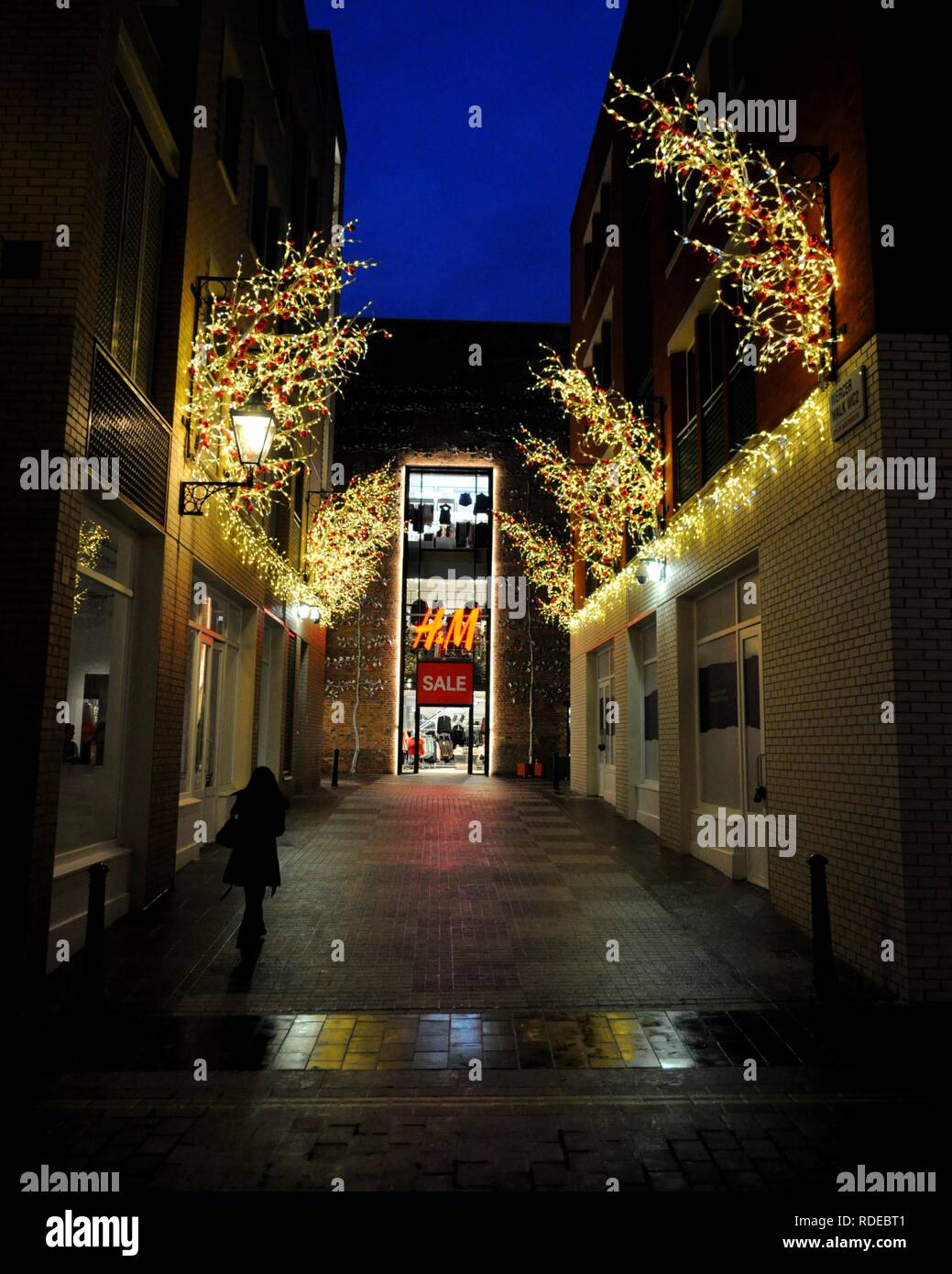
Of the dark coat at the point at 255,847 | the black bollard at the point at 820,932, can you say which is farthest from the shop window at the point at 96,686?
the black bollard at the point at 820,932

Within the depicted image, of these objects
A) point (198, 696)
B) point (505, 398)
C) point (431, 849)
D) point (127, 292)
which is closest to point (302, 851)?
point (431, 849)

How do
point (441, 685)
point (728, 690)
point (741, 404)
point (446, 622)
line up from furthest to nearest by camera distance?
1. point (446, 622)
2. point (441, 685)
3. point (728, 690)
4. point (741, 404)

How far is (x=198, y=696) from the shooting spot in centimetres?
1138

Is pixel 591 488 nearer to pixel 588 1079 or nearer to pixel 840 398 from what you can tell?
pixel 840 398

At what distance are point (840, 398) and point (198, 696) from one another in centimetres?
850

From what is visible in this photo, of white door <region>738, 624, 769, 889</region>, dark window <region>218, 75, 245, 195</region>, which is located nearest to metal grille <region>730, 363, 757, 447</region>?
white door <region>738, 624, 769, 889</region>

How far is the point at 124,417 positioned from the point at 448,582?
21948 mm

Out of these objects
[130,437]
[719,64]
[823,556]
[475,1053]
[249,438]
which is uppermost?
[719,64]

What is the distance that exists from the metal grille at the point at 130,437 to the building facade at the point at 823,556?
19.3 feet

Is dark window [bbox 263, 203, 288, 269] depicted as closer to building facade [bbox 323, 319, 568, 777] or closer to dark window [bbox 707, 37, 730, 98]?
dark window [bbox 707, 37, 730, 98]

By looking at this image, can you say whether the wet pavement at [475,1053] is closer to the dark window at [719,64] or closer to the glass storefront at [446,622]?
the dark window at [719,64]

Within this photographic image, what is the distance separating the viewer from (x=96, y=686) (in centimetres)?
788

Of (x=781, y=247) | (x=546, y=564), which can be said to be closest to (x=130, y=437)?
(x=781, y=247)

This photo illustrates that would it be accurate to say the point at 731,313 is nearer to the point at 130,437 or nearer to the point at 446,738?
the point at 130,437
